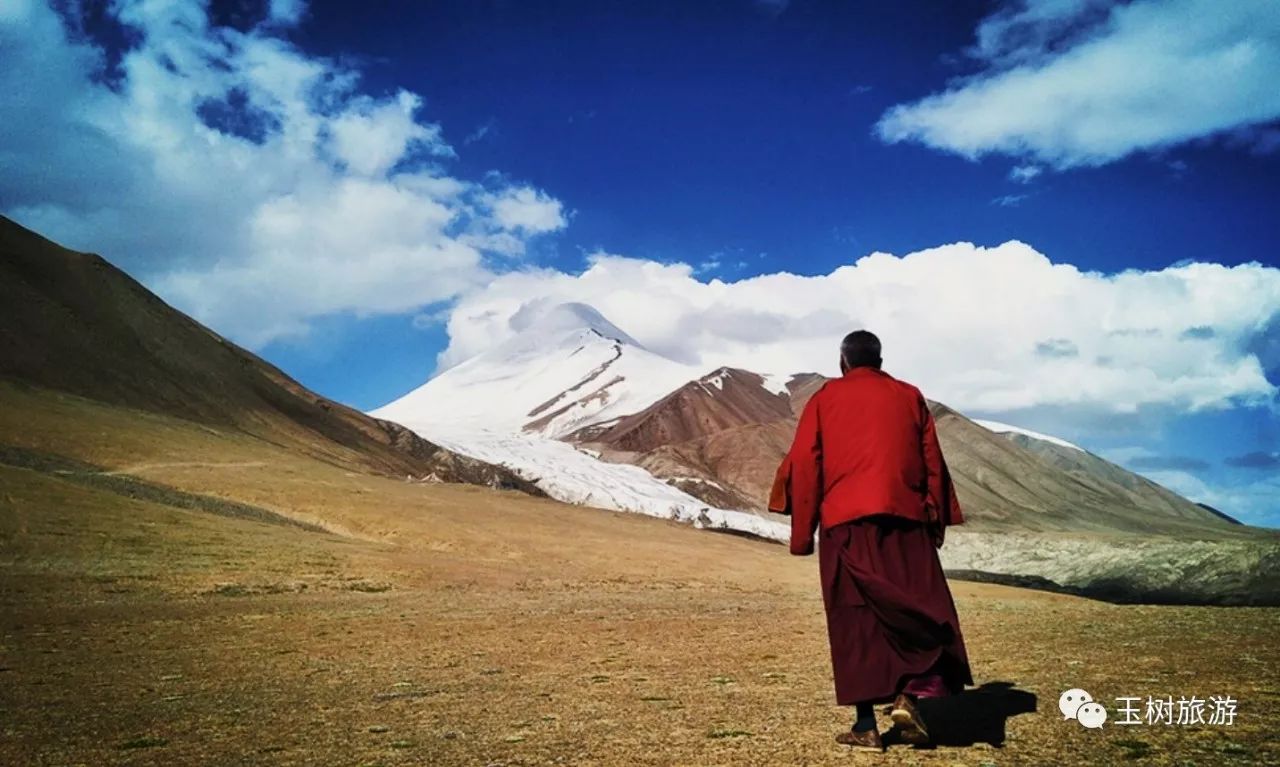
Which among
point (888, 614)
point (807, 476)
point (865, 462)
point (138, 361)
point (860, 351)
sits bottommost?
point (888, 614)

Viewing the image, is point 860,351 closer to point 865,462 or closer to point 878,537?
point 865,462

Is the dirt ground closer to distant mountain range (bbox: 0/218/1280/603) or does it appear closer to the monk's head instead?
the monk's head

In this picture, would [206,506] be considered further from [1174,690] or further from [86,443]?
[1174,690]

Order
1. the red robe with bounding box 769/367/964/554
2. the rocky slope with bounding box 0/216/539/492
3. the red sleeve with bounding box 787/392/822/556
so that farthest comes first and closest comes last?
the rocky slope with bounding box 0/216/539/492
the red sleeve with bounding box 787/392/822/556
the red robe with bounding box 769/367/964/554

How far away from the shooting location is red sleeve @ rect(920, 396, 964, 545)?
6723 mm

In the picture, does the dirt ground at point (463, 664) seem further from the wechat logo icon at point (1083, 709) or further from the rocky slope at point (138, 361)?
the rocky slope at point (138, 361)

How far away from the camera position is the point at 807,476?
699 centimetres

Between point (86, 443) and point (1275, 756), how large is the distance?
202ft

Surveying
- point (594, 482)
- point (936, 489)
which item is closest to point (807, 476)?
point (936, 489)

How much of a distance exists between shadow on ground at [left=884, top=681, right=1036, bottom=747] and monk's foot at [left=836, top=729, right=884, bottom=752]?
307 millimetres

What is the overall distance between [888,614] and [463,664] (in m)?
7.59

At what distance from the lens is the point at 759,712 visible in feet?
24.9

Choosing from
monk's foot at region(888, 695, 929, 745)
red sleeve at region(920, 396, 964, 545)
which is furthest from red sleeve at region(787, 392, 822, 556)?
monk's foot at region(888, 695, 929, 745)

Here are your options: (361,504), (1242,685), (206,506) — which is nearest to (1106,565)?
(361,504)
